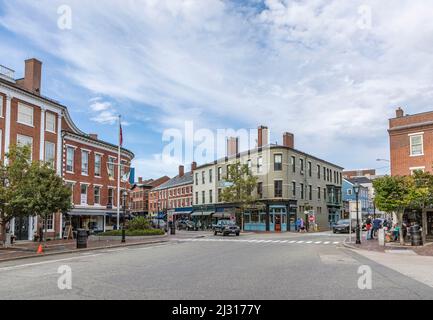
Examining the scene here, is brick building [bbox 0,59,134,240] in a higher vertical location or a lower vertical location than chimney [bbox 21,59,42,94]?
lower

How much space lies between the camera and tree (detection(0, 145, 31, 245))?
23391 millimetres

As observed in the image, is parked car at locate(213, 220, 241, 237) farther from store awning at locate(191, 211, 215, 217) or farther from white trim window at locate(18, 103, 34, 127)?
store awning at locate(191, 211, 215, 217)

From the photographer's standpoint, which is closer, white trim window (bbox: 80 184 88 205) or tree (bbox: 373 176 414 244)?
tree (bbox: 373 176 414 244)

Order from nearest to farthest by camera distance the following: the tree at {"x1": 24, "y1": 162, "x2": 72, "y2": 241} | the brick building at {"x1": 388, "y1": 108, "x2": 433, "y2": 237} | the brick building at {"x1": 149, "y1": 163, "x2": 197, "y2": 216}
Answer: the tree at {"x1": 24, "y1": 162, "x2": 72, "y2": 241} < the brick building at {"x1": 388, "y1": 108, "x2": 433, "y2": 237} < the brick building at {"x1": 149, "y1": 163, "x2": 197, "y2": 216}

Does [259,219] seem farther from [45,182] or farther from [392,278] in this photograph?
[392,278]

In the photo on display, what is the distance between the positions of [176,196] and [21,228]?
1907 inches

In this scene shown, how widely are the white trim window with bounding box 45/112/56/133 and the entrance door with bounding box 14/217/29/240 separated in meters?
7.82

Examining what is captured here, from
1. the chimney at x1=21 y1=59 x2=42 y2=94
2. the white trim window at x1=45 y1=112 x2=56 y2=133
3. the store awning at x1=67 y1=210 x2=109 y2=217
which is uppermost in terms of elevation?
the chimney at x1=21 y1=59 x2=42 y2=94

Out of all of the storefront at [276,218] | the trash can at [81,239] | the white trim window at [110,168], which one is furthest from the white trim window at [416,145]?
the white trim window at [110,168]

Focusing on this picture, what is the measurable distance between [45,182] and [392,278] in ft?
62.9

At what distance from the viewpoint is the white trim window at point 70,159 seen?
133 feet

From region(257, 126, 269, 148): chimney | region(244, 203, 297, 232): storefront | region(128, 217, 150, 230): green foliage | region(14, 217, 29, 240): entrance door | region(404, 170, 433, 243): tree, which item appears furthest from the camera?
region(257, 126, 269, 148): chimney

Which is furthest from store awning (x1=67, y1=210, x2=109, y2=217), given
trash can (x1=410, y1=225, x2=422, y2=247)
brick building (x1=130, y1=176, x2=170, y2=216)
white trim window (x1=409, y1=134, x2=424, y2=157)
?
brick building (x1=130, y1=176, x2=170, y2=216)

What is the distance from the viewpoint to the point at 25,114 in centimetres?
3422
